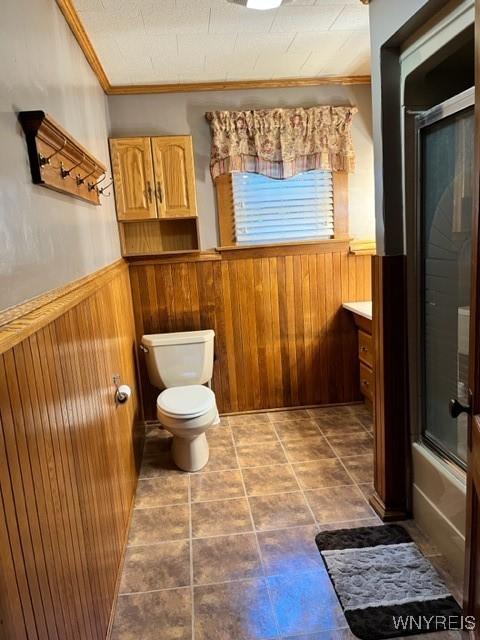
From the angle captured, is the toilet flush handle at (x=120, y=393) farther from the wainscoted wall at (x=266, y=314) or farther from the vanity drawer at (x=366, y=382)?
the vanity drawer at (x=366, y=382)

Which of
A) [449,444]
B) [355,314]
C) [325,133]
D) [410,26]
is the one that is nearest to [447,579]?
[449,444]

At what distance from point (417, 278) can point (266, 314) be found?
1.58m

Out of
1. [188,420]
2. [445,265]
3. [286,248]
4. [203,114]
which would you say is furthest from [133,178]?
[445,265]

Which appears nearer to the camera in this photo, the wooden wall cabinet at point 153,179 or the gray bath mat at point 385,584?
the gray bath mat at point 385,584

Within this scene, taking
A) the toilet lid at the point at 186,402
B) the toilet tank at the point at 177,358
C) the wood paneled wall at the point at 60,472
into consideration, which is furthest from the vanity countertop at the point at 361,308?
the wood paneled wall at the point at 60,472

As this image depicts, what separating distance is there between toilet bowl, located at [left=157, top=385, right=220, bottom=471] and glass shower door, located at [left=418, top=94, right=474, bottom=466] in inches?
47.8

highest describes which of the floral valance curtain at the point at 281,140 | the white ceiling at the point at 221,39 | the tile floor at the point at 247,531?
the white ceiling at the point at 221,39

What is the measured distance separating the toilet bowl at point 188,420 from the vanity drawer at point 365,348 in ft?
3.96

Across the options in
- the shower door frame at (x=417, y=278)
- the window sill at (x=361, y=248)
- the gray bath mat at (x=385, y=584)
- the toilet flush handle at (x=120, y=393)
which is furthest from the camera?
the window sill at (x=361, y=248)

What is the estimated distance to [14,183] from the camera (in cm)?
121

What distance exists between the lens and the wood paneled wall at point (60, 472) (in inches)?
37.5

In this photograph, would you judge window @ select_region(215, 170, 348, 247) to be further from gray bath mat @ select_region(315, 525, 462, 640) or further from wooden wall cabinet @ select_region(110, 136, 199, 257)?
gray bath mat @ select_region(315, 525, 462, 640)

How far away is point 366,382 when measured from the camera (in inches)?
135

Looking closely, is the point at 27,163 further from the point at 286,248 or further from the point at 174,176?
the point at 286,248
